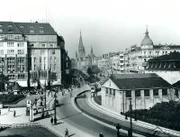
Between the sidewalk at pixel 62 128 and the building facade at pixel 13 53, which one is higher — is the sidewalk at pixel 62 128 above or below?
below

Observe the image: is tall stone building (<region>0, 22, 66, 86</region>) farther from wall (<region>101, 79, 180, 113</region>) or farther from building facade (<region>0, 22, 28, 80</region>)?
wall (<region>101, 79, 180, 113</region>)

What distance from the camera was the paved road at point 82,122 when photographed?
34.6m

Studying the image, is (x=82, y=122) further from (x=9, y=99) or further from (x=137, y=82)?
(x=9, y=99)

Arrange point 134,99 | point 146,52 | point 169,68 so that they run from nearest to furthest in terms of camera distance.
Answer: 1. point 134,99
2. point 169,68
3. point 146,52

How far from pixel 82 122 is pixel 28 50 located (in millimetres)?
56943

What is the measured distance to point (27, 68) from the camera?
87.9 metres

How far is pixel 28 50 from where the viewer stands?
297ft

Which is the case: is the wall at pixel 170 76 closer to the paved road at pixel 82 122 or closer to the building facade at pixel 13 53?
the paved road at pixel 82 122

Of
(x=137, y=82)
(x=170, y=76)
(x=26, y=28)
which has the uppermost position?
(x=26, y=28)

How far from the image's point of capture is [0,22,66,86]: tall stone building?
8656cm

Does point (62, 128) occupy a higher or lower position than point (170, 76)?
lower

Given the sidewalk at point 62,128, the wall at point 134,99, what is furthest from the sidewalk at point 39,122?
the wall at point 134,99

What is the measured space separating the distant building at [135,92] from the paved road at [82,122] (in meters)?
6.69

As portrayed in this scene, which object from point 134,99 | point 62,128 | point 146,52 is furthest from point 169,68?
point 146,52
